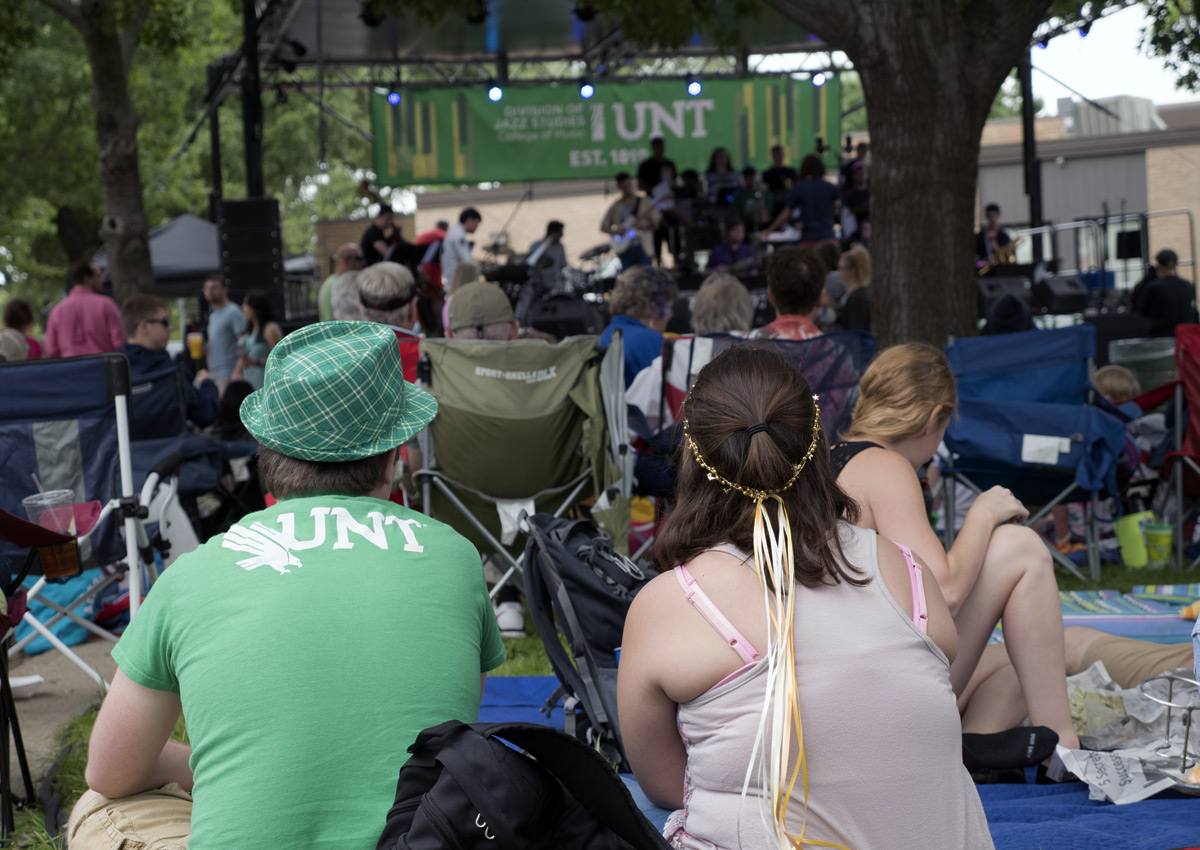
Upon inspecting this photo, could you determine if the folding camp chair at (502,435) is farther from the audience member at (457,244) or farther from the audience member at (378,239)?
the audience member at (457,244)

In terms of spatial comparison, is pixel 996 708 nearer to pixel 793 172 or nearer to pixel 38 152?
pixel 793 172

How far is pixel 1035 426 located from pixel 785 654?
3.74m

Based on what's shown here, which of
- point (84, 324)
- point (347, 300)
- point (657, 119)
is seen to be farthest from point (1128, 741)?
point (657, 119)

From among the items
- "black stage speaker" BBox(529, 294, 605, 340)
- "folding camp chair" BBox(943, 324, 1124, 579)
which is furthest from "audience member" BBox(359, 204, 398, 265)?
"folding camp chair" BBox(943, 324, 1124, 579)

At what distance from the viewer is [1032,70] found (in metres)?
12.4

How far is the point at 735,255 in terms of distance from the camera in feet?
41.6

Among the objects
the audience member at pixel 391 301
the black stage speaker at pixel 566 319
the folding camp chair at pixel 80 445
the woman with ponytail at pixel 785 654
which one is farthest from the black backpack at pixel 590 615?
the black stage speaker at pixel 566 319

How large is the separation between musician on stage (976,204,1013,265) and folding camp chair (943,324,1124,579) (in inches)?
318

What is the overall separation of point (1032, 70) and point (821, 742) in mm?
12445

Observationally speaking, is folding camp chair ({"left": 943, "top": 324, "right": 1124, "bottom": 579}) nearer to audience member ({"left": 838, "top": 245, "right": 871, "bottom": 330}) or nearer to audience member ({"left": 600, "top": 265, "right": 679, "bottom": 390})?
audience member ({"left": 600, "top": 265, "right": 679, "bottom": 390})

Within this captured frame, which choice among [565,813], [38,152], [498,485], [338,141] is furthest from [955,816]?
[338,141]

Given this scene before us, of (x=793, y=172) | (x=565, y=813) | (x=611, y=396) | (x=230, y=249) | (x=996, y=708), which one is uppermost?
(x=793, y=172)

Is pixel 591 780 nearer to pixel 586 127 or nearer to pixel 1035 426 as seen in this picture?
pixel 1035 426

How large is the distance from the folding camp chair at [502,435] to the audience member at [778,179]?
9475 millimetres
